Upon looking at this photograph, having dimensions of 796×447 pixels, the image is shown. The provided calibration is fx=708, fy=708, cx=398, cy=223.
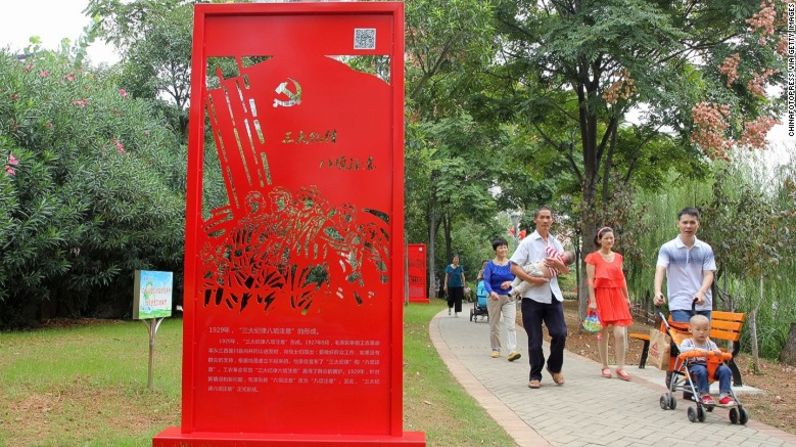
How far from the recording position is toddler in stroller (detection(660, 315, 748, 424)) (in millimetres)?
5938

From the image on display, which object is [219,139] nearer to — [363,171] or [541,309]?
[363,171]

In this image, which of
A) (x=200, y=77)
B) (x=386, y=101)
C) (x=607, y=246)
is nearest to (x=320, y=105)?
(x=386, y=101)

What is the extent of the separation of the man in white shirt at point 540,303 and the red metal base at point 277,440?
3554 mm

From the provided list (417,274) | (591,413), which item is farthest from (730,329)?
(417,274)

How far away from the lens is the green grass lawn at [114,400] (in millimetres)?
5129

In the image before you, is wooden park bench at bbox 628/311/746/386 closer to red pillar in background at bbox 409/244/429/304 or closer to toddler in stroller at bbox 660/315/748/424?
toddler in stroller at bbox 660/315/748/424

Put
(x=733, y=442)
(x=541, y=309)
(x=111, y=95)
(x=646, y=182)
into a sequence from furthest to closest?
(x=646, y=182), (x=111, y=95), (x=541, y=309), (x=733, y=442)

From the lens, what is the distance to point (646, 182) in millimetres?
17797

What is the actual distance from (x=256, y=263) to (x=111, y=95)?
12071 millimetres

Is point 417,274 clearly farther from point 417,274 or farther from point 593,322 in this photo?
point 593,322

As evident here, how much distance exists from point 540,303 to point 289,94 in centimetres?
425

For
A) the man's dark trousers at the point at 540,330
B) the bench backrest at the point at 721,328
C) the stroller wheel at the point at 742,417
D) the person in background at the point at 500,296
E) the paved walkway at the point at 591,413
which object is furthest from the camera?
the person in background at the point at 500,296

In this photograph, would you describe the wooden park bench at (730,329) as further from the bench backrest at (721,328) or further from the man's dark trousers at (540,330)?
the man's dark trousers at (540,330)

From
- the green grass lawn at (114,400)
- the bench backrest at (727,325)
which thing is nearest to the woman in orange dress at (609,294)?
the bench backrest at (727,325)
